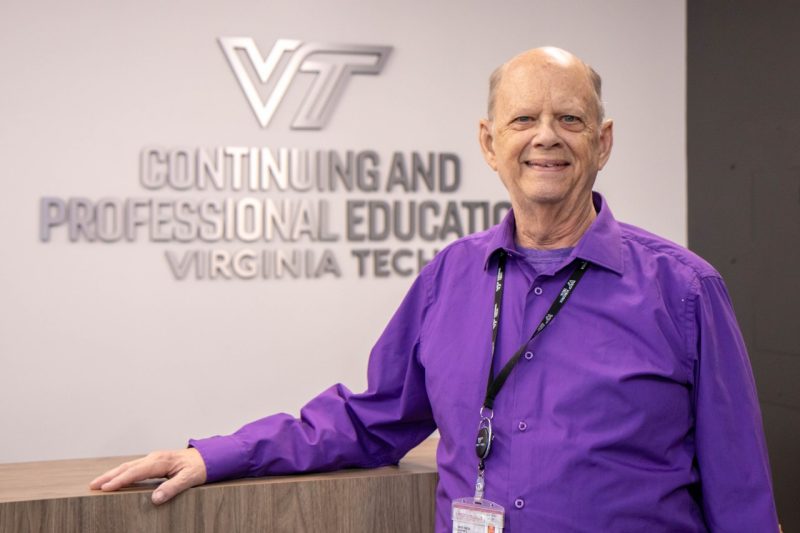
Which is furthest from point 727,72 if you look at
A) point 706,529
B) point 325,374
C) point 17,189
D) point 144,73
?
point 17,189

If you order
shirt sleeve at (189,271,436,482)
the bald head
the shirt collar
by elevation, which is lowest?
shirt sleeve at (189,271,436,482)

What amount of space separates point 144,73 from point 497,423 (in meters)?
2.84

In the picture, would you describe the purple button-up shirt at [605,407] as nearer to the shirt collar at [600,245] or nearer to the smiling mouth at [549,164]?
the shirt collar at [600,245]

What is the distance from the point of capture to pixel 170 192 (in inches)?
151

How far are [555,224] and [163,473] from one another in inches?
34.7

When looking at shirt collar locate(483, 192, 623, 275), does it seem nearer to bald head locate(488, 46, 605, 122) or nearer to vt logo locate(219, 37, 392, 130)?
bald head locate(488, 46, 605, 122)

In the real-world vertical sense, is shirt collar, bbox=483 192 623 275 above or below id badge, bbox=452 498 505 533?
above

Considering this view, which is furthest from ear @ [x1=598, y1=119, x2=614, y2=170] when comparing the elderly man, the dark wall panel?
the dark wall panel

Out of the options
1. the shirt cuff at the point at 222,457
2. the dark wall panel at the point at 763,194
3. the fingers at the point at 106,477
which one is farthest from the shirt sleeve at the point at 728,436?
the dark wall panel at the point at 763,194

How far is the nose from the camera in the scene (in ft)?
5.31

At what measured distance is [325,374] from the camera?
3986 millimetres

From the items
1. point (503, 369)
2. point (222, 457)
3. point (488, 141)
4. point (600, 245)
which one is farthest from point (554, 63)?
point (222, 457)

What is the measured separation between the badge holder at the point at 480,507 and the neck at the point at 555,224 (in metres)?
0.37

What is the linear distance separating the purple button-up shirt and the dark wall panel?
197cm
